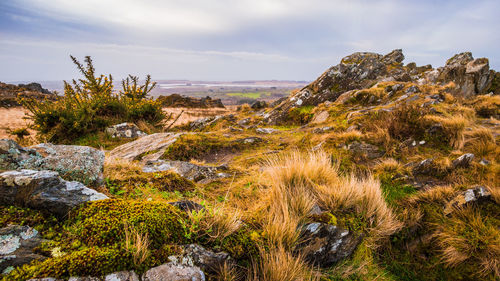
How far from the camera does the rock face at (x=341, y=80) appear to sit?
49.8 ft

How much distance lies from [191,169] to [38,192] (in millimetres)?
2969

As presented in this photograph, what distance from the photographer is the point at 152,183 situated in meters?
3.45

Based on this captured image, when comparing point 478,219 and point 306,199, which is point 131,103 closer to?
point 306,199

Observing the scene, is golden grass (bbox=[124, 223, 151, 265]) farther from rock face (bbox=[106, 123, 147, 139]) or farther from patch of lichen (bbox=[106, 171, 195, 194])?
rock face (bbox=[106, 123, 147, 139])

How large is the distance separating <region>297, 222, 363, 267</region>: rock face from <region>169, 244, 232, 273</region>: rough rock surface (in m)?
0.97

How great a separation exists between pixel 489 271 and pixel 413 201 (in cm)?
124

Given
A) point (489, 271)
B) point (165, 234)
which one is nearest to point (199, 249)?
point (165, 234)

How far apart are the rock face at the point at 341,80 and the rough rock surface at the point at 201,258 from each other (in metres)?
12.2

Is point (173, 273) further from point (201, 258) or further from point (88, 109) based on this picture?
point (88, 109)

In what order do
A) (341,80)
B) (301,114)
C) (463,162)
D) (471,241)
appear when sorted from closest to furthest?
(471,241)
(463,162)
(301,114)
(341,80)

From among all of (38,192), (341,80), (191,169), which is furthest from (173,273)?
(341,80)

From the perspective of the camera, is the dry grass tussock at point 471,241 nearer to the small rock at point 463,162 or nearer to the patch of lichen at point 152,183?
the small rock at point 463,162

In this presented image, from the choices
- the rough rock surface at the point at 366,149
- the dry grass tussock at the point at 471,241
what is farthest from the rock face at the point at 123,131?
the dry grass tussock at the point at 471,241

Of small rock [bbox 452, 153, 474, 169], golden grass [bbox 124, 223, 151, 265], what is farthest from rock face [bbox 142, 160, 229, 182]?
small rock [bbox 452, 153, 474, 169]
